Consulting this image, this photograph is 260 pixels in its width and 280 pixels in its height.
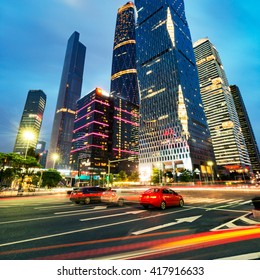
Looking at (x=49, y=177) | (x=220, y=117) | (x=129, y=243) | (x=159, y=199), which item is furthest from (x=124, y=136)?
(x=129, y=243)

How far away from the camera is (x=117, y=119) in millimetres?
173875

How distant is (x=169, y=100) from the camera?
110m

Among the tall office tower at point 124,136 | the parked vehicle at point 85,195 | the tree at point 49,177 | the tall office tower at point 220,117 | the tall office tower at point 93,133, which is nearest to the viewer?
the parked vehicle at point 85,195

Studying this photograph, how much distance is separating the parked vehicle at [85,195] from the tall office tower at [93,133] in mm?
124867

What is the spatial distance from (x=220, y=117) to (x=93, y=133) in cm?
12670

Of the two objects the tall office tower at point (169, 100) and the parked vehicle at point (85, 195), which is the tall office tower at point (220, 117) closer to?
the tall office tower at point (169, 100)

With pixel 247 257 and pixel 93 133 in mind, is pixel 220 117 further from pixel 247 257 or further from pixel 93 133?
pixel 247 257

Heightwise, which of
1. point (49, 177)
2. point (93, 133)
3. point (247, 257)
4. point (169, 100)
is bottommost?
point (247, 257)

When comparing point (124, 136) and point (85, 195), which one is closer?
point (85, 195)

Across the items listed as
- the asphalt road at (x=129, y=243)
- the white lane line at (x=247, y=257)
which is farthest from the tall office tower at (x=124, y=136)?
the white lane line at (x=247, y=257)

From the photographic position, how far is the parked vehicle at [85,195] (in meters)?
15.5

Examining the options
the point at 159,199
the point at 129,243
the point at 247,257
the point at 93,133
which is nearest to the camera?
the point at 247,257

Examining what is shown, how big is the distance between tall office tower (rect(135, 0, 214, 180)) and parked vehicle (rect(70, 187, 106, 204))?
7179 centimetres
